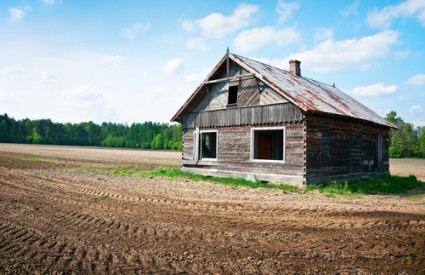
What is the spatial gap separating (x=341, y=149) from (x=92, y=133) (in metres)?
119

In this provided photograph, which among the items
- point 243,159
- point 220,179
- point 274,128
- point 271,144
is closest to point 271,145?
point 271,144

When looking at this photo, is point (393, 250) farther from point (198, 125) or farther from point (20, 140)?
point (20, 140)

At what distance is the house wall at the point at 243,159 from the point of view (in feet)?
48.9

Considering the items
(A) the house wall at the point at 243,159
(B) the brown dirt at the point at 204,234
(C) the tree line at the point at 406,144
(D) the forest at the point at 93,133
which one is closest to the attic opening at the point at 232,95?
(A) the house wall at the point at 243,159

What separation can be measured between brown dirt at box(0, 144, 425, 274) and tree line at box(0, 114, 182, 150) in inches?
3183

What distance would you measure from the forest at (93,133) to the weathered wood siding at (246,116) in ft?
231

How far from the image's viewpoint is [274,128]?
51.6 feet

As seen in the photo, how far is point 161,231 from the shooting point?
7117mm

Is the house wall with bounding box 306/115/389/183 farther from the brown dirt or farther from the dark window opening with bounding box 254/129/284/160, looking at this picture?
the dark window opening with bounding box 254/129/284/160

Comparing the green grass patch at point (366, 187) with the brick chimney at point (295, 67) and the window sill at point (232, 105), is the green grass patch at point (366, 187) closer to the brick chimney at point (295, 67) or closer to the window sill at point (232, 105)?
the window sill at point (232, 105)

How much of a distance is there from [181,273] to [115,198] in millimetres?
6983

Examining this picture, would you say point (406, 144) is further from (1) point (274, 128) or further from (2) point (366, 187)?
(1) point (274, 128)

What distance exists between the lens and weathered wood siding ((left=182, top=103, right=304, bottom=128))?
1527 cm

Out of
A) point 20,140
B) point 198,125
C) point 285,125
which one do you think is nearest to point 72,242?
point 285,125
